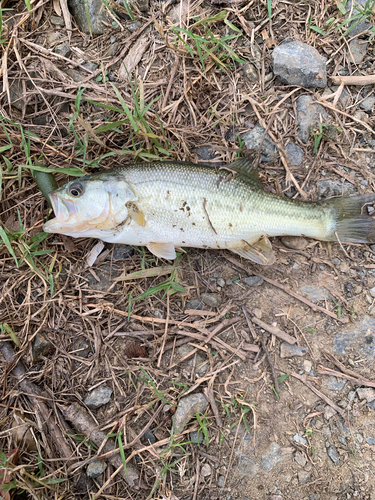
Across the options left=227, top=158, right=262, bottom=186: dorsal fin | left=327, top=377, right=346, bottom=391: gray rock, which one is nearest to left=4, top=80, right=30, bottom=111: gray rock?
left=227, top=158, right=262, bottom=186: dorsal fin

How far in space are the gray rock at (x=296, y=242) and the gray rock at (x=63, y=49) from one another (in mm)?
3244

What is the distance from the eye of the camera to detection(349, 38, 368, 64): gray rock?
12.6ft

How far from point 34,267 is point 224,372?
2258 mm

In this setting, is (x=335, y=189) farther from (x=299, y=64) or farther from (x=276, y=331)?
(x=276, y=331)

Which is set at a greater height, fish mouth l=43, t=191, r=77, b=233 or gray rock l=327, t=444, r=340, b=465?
fish mouth l=43, t=191, r=77, b=233

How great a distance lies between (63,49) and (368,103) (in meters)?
3.52

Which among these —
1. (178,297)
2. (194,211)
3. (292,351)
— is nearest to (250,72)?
(194,211)

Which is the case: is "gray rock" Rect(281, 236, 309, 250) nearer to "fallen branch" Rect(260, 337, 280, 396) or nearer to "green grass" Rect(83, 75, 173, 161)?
"fallen branch" Rect(260, 337, 280, 396)

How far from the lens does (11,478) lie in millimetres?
3072

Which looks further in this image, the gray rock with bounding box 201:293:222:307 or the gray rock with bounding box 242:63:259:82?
the gray rock with bounding box 242:63:259:82

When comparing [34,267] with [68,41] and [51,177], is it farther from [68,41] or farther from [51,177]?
[68,41]

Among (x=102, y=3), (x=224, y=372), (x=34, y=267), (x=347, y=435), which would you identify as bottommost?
(x=347, y=435)

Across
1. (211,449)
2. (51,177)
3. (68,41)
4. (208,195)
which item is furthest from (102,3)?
(211,449)

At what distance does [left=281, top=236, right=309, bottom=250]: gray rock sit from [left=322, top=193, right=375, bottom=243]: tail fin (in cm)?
28
